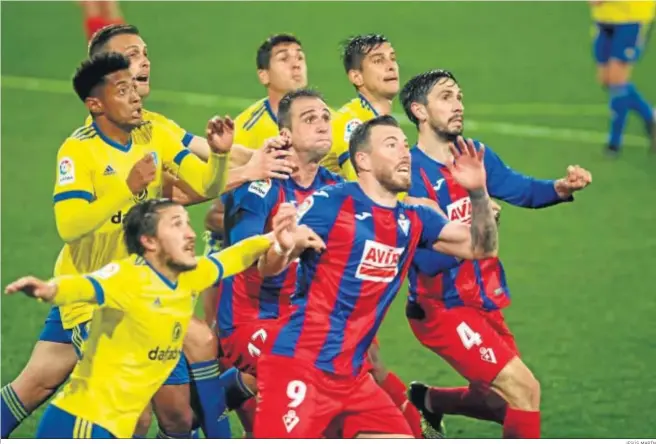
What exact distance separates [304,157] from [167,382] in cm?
141

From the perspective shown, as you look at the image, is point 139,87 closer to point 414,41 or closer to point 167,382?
point 167,382

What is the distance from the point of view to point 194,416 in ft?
28.2

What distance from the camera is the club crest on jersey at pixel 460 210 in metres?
8.78

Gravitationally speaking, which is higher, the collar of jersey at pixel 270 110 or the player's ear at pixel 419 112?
the player's ear at pixel 419 112

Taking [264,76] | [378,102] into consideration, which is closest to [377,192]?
[378,102]

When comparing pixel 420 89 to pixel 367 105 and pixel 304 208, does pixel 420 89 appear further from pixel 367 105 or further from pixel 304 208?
pixel 304 208

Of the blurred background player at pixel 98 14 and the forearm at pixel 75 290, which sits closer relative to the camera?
the forearm at pixel 75 290

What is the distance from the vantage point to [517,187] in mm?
9031

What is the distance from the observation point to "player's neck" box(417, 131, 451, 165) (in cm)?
893

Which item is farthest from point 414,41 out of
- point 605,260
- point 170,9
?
point 605,260

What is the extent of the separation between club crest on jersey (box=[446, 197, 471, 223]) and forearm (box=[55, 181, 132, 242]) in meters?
1.90

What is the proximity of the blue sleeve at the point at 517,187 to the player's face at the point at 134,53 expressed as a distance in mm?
1976

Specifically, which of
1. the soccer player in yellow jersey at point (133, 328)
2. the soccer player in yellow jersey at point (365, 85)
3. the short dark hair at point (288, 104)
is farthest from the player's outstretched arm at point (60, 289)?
the soccer player in yellow jersey at point (365, 85)

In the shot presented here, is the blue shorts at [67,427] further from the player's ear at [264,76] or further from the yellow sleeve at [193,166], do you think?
the player's ear at [264,76]
